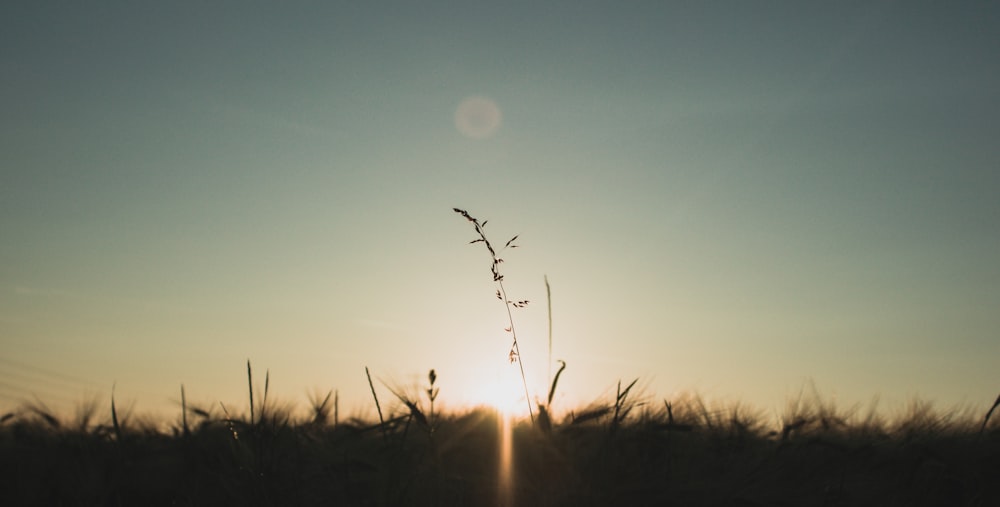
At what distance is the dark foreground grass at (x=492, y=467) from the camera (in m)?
2.41

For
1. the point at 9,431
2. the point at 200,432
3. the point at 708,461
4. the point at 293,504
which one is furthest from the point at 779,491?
the point at 9,431

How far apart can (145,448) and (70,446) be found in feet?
1.25

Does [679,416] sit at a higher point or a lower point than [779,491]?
higher

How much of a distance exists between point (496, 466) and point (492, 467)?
0.02m

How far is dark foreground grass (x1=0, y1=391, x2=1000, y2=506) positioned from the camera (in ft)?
7.91

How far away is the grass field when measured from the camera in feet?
7.91

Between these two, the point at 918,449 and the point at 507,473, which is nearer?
the point at 507,473

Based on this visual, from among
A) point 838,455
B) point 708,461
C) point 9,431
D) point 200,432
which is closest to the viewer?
point 708,461

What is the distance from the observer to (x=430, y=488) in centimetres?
244

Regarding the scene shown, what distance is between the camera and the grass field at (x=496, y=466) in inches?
94.9

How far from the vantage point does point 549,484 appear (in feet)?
7.85

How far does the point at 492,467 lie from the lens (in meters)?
2.65

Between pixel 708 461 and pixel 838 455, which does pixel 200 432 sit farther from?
pixel 838 455

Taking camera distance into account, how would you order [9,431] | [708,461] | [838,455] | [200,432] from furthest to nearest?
[9,431], [200,432], [838,455], [708,461]
